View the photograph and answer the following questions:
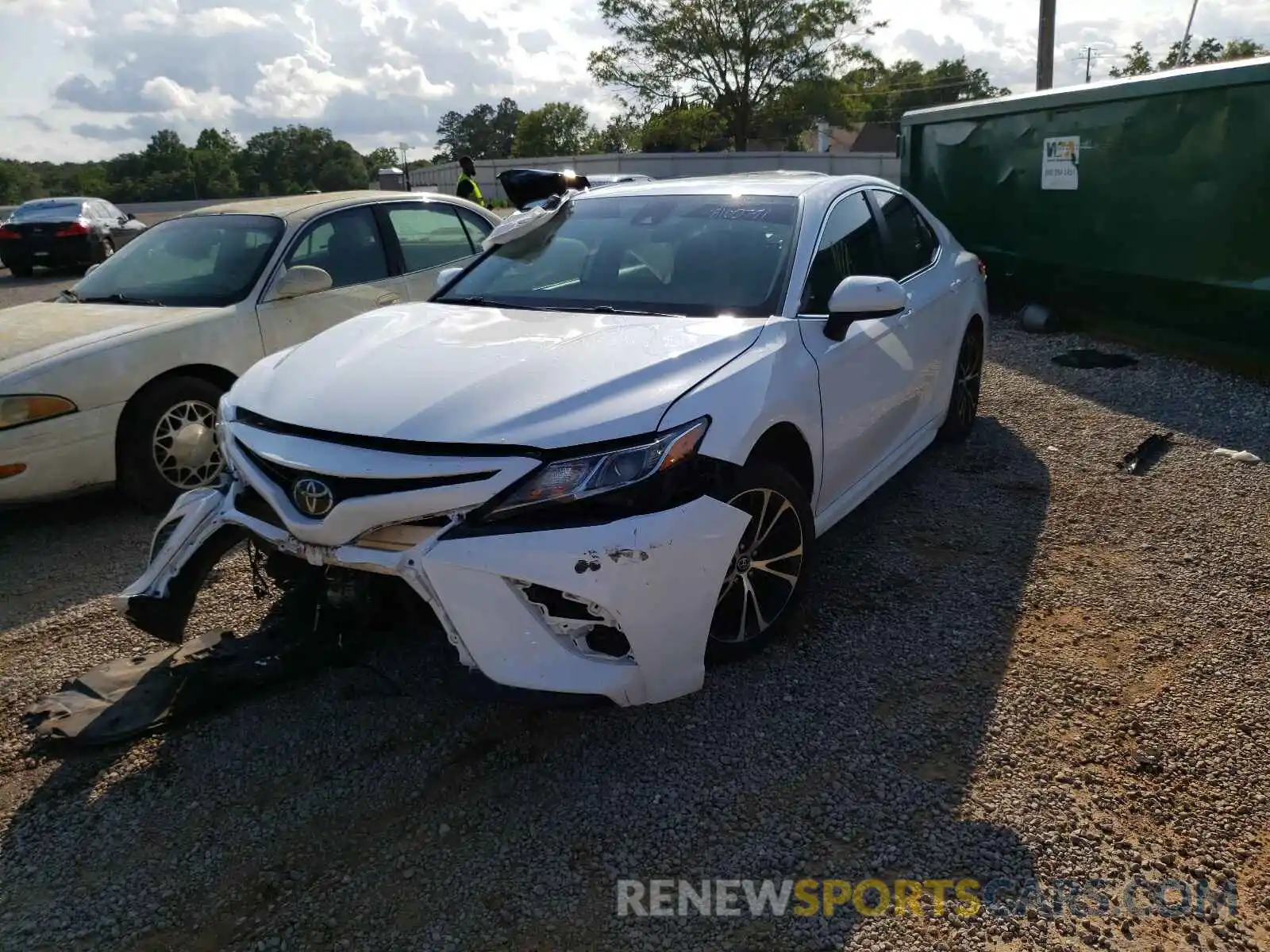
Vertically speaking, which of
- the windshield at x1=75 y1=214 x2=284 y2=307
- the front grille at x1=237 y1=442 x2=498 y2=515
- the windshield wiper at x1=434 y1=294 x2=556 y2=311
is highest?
the windshield at x1=75 y1=214 x2=284 y2=307

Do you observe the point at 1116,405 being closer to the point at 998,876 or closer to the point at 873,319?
the point at 873,319

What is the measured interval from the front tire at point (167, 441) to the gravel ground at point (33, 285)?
10464 millimetres

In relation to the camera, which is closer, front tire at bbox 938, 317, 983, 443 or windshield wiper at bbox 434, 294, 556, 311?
windshield wiper at bbox 434, 294, 556, 311

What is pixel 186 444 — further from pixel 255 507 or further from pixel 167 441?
→ pixel 255 507

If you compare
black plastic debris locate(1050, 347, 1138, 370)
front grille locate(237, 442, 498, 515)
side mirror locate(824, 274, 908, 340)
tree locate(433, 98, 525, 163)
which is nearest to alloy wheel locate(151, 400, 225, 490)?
front grille locate(237, 442, 498, 515)

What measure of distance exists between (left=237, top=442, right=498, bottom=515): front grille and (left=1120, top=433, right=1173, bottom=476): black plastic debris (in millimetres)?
4083

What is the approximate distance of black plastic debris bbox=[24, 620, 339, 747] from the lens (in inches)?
119

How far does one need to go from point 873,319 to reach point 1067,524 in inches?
58.9

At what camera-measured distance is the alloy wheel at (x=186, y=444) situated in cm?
487

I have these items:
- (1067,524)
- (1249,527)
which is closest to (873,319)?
(1067,524)

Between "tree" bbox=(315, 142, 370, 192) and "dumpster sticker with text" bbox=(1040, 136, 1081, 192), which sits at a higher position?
"tree" bbox=(315, 142, 370, 192)

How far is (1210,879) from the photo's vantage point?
241 centimetres

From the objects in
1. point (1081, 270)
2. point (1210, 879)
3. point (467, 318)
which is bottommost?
point (1210, 879)

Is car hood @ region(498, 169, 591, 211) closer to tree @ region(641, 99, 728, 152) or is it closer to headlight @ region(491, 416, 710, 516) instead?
headlight @ region(491, 416, 710, 516)
